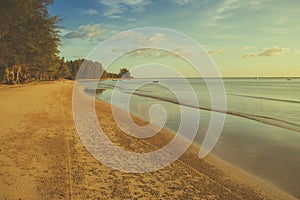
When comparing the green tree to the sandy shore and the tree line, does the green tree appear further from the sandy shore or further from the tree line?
the sandy shore

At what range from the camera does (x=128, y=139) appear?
896 centimetres

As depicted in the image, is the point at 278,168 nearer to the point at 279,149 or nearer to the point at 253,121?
the point at 279,149

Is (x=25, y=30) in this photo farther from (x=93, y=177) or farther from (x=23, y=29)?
(x=93, y=177)

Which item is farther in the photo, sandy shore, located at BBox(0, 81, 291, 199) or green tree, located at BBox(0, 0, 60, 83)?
green tree, located at BBox(0, 0, 60, 83)

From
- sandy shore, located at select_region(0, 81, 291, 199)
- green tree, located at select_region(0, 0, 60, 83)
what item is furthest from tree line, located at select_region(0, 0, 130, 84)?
sandy shore, located at select_region(0, 81, 291, 199)

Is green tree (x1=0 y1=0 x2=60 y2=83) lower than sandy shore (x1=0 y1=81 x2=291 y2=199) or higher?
higher

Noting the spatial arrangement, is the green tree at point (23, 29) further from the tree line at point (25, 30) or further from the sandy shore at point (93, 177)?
the sandy shore at point (93, 177)

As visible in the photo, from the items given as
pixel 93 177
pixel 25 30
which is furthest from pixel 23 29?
pixel 93 177

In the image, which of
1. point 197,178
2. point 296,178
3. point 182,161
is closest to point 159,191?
point 197,178

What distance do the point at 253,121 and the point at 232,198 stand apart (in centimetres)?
1173

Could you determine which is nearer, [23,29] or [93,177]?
[93,177]

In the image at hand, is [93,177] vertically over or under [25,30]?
under

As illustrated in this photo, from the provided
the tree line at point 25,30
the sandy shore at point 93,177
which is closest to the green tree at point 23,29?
the tree line at point 25,30

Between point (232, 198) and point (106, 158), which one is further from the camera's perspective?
point (106, 158)
